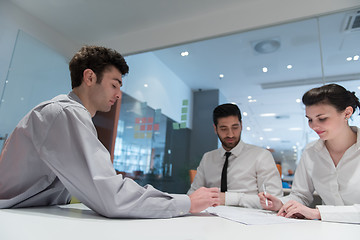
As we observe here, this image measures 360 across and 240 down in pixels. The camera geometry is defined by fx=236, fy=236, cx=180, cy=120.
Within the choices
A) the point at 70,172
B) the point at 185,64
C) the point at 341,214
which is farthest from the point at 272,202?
the point at 185,64

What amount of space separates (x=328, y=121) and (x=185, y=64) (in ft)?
7.75

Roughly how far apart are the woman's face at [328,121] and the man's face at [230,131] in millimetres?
641

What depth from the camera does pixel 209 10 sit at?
10.6 ft

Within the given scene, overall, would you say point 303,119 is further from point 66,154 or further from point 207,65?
point 66,154

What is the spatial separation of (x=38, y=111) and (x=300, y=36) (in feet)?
9.63

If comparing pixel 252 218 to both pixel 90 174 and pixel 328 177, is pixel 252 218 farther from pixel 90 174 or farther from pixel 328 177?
pixel 328 177

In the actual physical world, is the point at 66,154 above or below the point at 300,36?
below

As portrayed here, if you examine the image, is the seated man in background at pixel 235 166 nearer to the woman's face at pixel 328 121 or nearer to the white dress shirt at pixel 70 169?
the woman's face at pixel 328 121

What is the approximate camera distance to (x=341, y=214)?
3.09 feet

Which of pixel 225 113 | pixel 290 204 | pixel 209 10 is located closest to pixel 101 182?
pixel 290 204

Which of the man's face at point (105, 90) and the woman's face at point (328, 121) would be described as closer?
the man's face at point (105, 90)

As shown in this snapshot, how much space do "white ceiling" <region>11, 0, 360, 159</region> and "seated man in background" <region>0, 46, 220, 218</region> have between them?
2240 mm

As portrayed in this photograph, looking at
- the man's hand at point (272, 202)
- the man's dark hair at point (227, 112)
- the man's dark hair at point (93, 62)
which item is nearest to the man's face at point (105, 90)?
the man's dark hair at point (93, 62)

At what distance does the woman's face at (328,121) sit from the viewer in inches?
55.1
